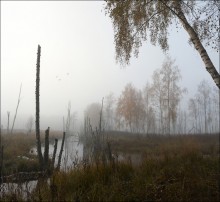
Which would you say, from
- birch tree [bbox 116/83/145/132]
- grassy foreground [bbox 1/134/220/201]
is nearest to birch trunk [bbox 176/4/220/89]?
grassy foreground [bbox 1/134/220/201]

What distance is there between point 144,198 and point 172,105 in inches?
1354

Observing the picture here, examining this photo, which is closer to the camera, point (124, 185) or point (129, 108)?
point (124, 185)

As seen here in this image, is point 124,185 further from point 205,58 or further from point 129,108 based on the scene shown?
point 129,108

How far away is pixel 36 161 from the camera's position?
16.7 m

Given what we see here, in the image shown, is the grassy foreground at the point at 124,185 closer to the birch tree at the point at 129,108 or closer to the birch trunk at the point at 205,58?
the birch trunk at the point at 205,58

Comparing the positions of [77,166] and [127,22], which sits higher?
[127,22]

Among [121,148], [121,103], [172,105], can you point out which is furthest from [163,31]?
[121,103]

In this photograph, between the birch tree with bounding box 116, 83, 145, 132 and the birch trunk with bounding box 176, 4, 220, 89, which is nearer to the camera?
the birch trunk with bounding box 176, 4, 220, 89

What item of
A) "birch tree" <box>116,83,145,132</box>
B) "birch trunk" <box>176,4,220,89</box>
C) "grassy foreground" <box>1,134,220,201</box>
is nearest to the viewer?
"grassy foreground" <box>1,134,220,201</box>

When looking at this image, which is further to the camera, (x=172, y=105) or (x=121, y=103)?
(x=121, y=103)

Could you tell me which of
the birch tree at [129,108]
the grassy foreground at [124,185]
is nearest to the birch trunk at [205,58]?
the grassy foreground at [124,185]

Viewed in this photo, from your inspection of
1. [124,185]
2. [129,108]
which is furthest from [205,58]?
[129,108]

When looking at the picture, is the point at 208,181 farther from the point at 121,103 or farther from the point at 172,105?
the point at 121,103

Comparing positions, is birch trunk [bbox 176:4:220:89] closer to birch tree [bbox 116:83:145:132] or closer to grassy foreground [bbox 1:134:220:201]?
grassy foreground [bbox 1:134:220:201]
